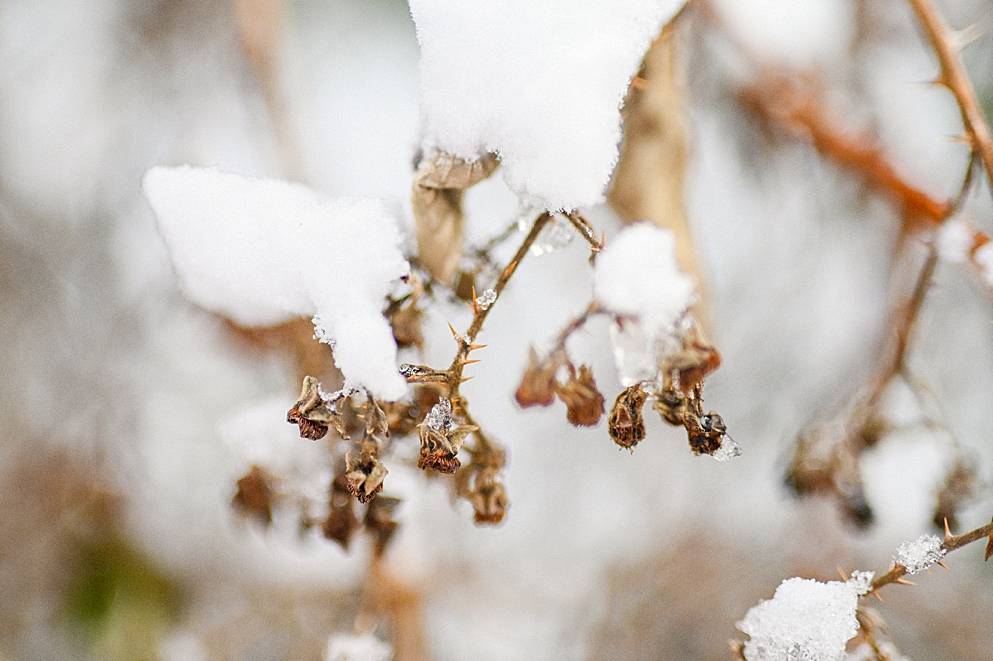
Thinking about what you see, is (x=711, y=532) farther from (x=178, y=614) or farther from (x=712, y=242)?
(x=178, y=614)

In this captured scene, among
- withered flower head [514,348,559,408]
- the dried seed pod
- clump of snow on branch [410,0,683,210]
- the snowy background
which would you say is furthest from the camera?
the snowy background

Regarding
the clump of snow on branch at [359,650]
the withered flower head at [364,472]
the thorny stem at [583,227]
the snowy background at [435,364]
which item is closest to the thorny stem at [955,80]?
the thorny stem at [583,227]

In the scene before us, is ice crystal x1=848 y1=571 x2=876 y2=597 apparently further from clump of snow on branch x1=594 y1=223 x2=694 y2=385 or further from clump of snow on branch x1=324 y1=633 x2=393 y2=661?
clump of snow on branch x1=324 y1=633 x2=393 y2=661

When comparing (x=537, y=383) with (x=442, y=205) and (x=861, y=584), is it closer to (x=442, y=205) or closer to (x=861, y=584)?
(x=442, y=205)

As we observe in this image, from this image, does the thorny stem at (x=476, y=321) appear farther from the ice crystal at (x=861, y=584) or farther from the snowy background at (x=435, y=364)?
the snowy background at (x=435, y=364)

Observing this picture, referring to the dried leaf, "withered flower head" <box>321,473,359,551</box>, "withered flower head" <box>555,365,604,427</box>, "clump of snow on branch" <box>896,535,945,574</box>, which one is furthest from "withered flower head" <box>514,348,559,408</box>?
"clump of snow on branch" <box>896,535,945,574</box>

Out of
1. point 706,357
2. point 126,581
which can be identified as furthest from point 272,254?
point 126,581

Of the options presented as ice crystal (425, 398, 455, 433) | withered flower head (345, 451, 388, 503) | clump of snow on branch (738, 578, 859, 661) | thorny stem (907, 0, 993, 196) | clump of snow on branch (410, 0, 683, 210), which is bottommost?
clump of snow on branch (738, 578, 859, 661)
